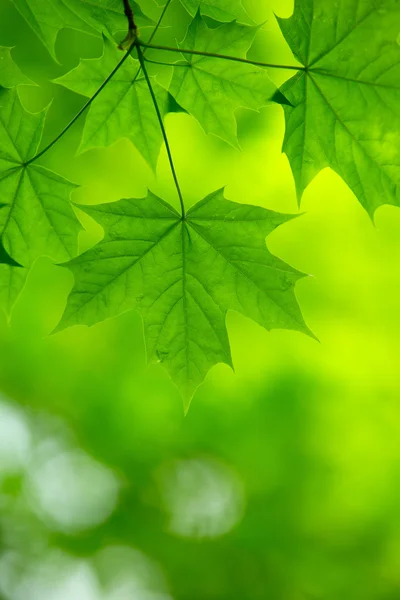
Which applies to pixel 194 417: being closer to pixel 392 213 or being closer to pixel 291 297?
pixel 392 213

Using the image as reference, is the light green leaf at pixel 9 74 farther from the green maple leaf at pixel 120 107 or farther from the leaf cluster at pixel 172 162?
the green maple leaf at pixel 120 107

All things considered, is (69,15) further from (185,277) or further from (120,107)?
(185,277)

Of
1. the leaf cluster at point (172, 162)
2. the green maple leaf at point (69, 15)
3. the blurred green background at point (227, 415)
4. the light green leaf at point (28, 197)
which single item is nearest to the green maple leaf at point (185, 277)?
the leaf cluster at point (172, 162)

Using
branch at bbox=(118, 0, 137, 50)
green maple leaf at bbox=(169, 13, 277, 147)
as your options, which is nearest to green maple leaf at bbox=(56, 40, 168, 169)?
green maple leaf at bbox=(169, 13, 277, 147)

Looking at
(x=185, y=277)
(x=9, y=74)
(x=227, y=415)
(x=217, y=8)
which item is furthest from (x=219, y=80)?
(x=227, y=415)

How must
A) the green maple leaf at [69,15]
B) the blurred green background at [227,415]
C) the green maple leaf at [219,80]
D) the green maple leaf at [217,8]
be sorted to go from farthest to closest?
the blurred green background at [227,415], the green maple leaf at [217,8], the green maple leaf at [69,15], the green maple leaf at [219,80]

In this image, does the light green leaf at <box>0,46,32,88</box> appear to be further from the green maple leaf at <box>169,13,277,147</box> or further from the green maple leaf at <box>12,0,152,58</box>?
the green maple leaf at <box>169,13,277,147</box>
